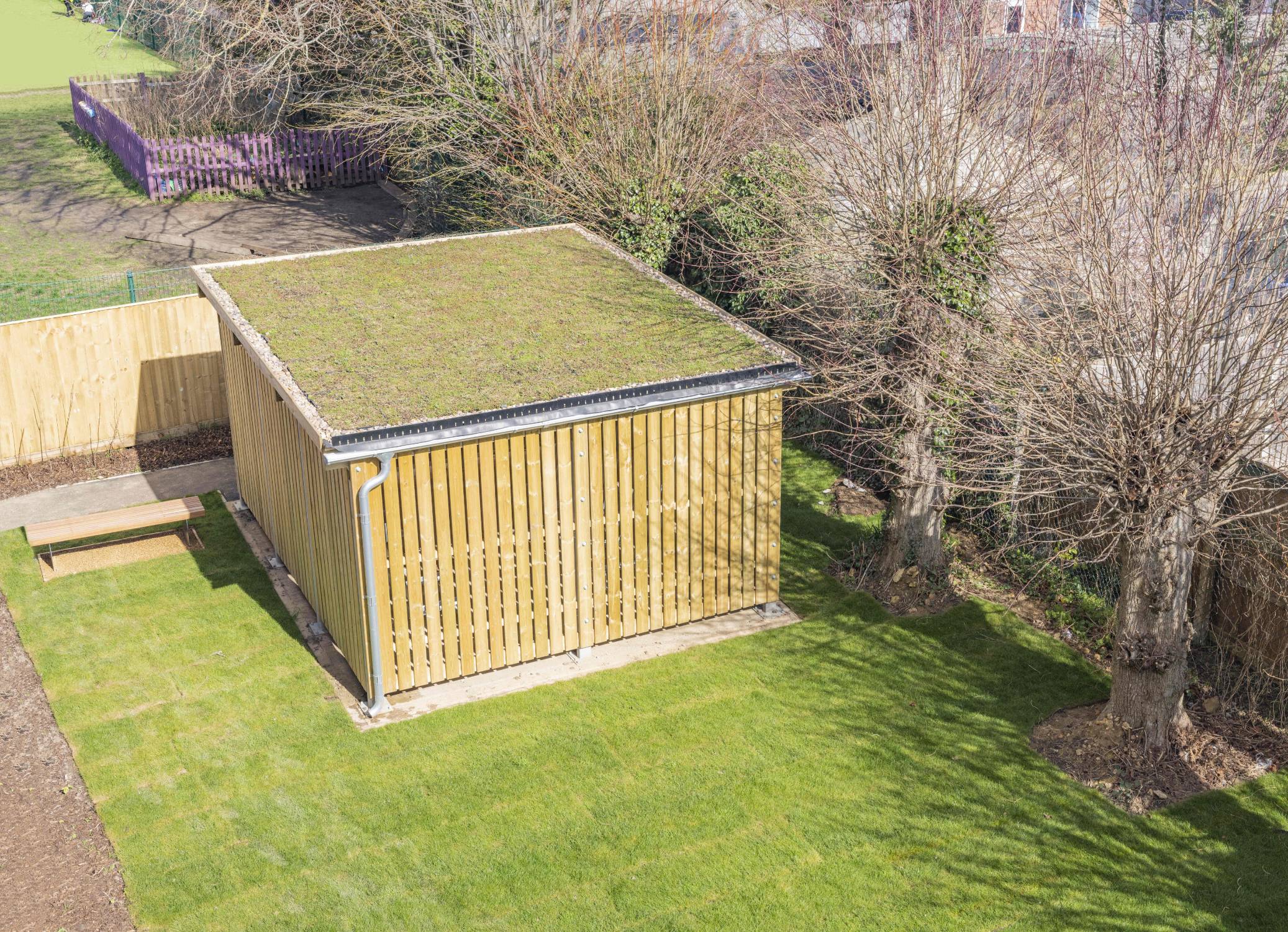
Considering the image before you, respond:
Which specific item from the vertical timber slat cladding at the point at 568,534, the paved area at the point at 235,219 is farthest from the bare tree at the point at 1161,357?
the paved area at the point at 235,219

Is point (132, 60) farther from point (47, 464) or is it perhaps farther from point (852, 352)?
point (852, 352)

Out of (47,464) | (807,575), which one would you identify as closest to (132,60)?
A: (47,464)

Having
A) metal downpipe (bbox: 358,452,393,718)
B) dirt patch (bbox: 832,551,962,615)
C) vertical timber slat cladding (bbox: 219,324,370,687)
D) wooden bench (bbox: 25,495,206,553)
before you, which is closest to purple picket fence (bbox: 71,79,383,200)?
vertical timber slat cladding (bbox: 219,324,370,687)

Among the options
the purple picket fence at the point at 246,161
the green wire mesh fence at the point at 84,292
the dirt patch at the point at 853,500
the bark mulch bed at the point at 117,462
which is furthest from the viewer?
the purple picket fence at the point at 246,161

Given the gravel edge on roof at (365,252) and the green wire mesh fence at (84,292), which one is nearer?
the gravel edge on roof at (365,252)

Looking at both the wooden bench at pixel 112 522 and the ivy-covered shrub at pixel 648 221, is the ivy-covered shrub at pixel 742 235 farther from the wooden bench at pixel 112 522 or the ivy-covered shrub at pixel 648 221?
the wooden bench at pixel 112 522

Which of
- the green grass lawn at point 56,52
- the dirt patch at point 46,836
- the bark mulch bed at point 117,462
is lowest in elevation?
the dirt patch at point 46,836
